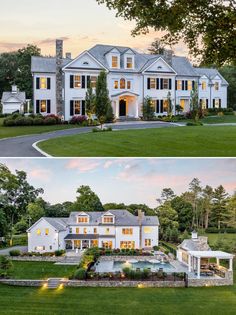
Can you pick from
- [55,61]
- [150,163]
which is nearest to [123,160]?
[150,163]

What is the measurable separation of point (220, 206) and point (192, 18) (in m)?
3.73

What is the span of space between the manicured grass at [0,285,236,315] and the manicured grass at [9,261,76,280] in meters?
0.38

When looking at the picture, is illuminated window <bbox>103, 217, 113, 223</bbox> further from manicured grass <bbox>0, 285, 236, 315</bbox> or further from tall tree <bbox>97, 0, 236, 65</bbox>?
tall tree <bbox>97, 0, 236, 65</bbox>

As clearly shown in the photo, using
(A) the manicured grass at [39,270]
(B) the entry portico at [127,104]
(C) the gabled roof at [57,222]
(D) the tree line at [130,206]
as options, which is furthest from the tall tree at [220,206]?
(B) the entry portico at [127,104]

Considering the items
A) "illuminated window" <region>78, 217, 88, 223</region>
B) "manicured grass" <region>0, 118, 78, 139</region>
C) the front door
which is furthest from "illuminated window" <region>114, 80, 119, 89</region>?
"illuminated window" <region>78, 217, 88, 223</region>

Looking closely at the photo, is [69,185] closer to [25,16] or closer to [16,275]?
[16,275]

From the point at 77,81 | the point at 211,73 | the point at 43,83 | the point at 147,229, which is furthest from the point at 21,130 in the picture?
the point at 211,73

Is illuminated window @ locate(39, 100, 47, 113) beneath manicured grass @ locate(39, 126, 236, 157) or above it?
above

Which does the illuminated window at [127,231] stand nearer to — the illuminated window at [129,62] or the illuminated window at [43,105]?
the illuminated window at [43,105]

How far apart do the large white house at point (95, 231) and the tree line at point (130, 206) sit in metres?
0.13

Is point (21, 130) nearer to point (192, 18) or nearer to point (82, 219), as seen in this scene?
point (192, 18)

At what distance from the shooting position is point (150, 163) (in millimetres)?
7504

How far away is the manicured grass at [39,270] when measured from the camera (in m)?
7.98

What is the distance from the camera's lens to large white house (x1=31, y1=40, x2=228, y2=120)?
20.1 m
